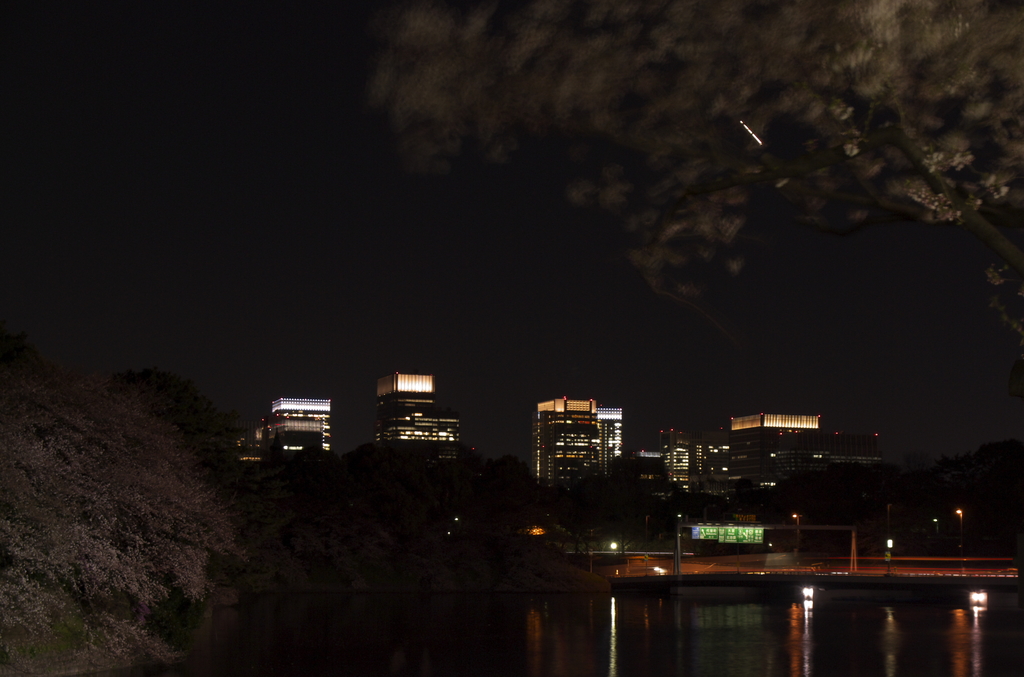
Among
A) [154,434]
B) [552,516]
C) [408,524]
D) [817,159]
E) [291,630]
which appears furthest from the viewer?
[552,516]

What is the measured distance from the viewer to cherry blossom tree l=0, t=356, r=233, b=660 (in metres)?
15.3

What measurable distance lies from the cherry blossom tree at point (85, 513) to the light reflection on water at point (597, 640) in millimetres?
2704

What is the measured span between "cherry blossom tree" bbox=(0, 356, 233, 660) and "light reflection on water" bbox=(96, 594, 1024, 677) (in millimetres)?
2704

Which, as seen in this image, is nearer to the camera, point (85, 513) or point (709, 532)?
point (85, 513)

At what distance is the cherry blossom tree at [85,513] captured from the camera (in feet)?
50.3

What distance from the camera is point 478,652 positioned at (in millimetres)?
25359

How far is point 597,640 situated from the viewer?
2855 cm

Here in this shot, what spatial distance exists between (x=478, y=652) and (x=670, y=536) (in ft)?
198

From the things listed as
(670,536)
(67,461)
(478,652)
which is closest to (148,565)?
(67,461)

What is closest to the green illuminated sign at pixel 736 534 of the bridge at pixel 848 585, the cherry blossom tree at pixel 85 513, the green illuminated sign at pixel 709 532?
the green illuminated sign at pixel 709 532

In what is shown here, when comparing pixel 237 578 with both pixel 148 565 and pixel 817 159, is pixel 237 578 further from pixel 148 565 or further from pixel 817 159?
pixel 817 159

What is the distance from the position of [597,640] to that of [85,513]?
16.3 m

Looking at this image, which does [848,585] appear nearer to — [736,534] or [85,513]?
[736,534]

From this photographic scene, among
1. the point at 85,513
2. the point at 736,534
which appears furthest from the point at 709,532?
the point at 85,513
